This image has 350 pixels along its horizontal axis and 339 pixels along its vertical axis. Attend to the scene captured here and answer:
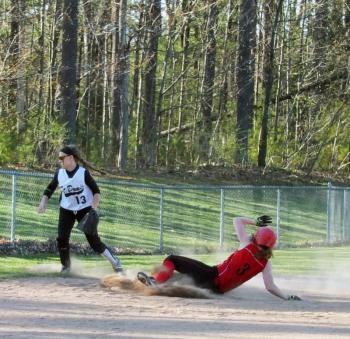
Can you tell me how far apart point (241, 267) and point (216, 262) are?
5.78 meters

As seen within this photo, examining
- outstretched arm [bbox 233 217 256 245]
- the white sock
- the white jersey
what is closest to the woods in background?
the white jersey

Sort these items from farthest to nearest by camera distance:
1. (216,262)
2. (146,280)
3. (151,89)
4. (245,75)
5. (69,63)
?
1. (245,75)
2. (151,89)
3. (69,63)
4. (216,262)
5. (146,280)

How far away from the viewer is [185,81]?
120 feet

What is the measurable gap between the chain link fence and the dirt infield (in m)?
6.26

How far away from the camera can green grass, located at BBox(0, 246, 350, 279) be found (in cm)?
1237

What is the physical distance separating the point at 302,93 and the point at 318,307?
26663mm

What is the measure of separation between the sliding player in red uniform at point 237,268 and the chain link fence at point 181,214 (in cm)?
636

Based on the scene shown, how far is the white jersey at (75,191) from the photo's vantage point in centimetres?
1100

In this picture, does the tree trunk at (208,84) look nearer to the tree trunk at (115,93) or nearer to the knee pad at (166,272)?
the tree trunk at (115,93)

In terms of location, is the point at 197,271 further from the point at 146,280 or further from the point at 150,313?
the point at 150,313

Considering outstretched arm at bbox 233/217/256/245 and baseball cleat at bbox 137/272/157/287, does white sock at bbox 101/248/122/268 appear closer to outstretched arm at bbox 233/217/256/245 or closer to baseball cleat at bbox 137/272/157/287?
baseball cleat at bbox 137/272/157/287

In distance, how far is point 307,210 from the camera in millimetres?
25859

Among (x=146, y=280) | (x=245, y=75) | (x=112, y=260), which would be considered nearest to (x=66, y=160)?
(x=112, y=260)

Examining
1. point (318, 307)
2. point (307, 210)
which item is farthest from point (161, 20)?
point (318, 307)
